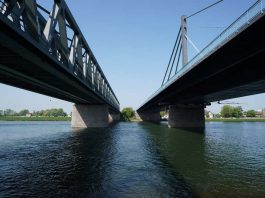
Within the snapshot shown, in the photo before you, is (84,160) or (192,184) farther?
(84,160)

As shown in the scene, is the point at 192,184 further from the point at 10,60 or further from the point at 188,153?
the point at 10,60

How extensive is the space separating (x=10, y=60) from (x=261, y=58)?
22.0 m

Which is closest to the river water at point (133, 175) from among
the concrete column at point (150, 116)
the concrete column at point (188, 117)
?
the concrete column at point (188, 117)

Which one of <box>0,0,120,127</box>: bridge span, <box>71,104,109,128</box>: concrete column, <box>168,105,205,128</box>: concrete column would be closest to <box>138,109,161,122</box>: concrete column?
<box>168,105,205,128</box>: concrete column

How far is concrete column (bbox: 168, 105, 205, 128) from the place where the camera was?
83.2 metres

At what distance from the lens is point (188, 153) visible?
32000 mm

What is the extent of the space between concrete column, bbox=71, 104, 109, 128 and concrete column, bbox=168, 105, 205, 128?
66.6 ft

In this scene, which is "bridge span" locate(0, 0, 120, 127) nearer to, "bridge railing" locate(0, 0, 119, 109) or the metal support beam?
"bridge railing" locate(0, 0, 119, 109)

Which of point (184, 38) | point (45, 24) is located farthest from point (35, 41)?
point (184, 38)

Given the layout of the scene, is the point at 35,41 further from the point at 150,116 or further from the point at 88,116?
the point at 150,116

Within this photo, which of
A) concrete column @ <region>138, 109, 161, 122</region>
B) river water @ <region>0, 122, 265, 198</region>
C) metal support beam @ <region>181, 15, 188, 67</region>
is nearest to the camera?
river water @ <region>0, 122, 265, 198</region>

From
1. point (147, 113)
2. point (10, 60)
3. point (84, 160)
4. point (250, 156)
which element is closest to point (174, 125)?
point (250, 156)

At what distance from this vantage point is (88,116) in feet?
272

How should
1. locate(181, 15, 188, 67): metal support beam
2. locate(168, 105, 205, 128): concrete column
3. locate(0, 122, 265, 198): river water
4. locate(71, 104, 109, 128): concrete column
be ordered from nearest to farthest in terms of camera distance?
locate(0, 122, 265, 198): river water, locate(181, 15, 188, 67): metal support beam, locate(71, 104, 109, 128): concrete column, locate(168, 105, 205, 128): concrete column
